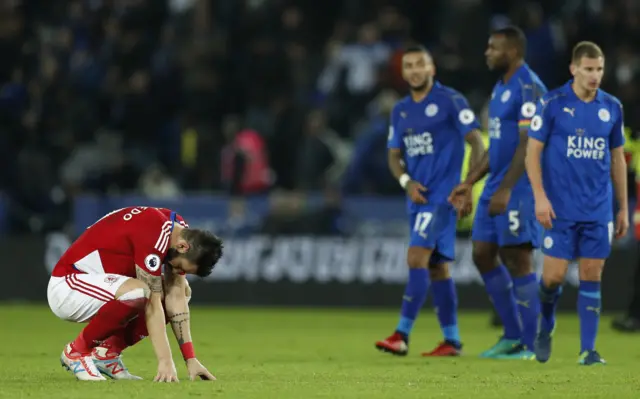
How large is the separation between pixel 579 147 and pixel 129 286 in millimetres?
3354

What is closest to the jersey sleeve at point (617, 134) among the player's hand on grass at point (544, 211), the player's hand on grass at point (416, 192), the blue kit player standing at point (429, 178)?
the player's hand on grass at point (544, 211)

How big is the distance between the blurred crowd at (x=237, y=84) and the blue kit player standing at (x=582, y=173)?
6796 millimetres

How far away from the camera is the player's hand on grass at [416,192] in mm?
10086

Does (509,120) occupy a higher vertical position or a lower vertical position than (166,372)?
higher

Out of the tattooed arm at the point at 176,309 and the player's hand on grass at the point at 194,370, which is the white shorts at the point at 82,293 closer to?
the tattooed arm at the point at 176,309

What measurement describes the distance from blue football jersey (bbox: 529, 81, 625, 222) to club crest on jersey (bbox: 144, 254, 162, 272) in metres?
3.03

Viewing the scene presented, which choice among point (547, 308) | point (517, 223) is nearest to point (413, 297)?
point (517, 223)

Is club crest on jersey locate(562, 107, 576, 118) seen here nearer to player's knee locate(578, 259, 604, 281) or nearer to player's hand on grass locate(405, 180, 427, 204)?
player's knee locate(578, 259, 604, 281)

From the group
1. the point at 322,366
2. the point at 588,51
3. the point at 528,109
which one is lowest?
the point at 322,366

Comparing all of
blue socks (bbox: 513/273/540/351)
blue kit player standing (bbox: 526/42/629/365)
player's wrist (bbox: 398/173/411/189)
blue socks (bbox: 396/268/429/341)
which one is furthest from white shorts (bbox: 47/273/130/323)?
blue socks (bbox: 513/273/540/351)

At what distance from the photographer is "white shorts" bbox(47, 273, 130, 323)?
7.50m

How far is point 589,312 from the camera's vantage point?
9062mm

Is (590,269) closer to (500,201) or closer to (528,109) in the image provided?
(500,201)

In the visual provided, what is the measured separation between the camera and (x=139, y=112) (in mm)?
18000
